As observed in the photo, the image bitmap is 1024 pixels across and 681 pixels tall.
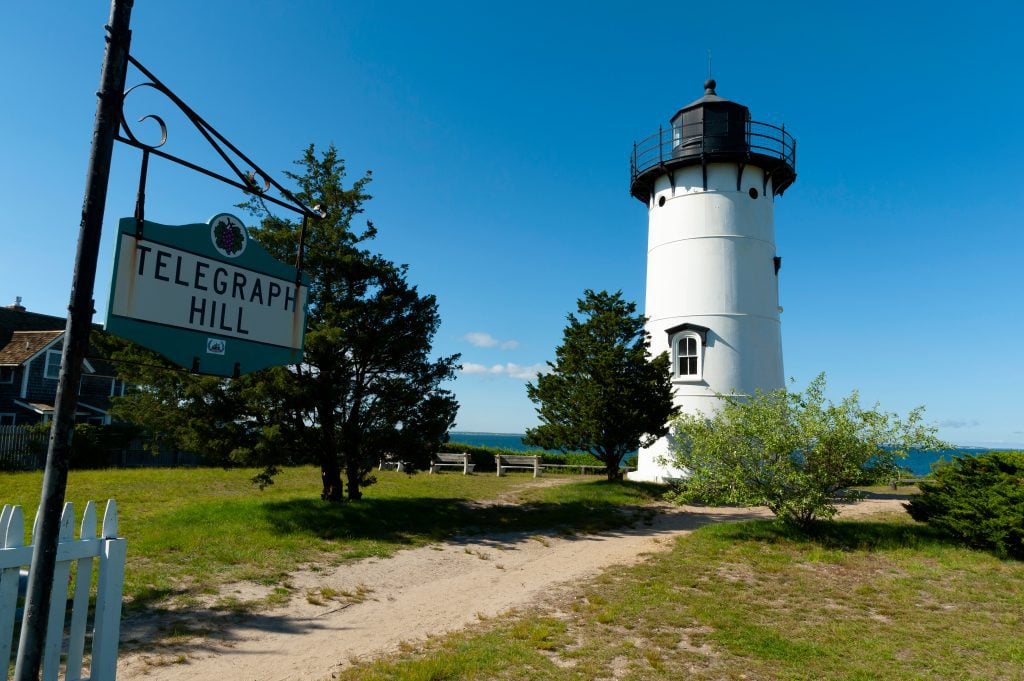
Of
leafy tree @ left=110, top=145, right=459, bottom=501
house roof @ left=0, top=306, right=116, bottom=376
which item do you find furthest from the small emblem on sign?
house roof @ left=0, top=306, right=116, bottom=376

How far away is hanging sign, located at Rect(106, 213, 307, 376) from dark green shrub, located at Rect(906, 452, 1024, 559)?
13.4 m

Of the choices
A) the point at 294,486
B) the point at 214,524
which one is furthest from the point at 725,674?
the point at 294,486

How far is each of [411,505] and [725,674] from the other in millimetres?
11693

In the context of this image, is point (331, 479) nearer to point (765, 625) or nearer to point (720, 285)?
point (765, 625)

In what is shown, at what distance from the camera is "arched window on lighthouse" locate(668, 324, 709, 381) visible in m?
22.8

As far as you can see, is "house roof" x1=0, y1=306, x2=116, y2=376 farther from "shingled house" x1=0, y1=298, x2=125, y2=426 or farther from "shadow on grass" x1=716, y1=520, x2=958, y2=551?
"shadow on grass" x1=716, y1=520, x2=958, y2=551

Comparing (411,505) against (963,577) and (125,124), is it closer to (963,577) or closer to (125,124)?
(963,577)

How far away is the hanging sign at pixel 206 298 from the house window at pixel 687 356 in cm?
2051

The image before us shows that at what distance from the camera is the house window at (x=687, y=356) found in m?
22.9

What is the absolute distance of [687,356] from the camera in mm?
23203

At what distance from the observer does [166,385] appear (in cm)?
1376

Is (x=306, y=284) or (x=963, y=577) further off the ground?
(x=306, y=284)

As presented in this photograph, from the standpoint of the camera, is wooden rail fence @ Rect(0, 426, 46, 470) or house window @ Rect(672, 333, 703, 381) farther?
house window @ Rect(672, 333, 703, 381)

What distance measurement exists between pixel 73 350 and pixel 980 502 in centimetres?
1505
